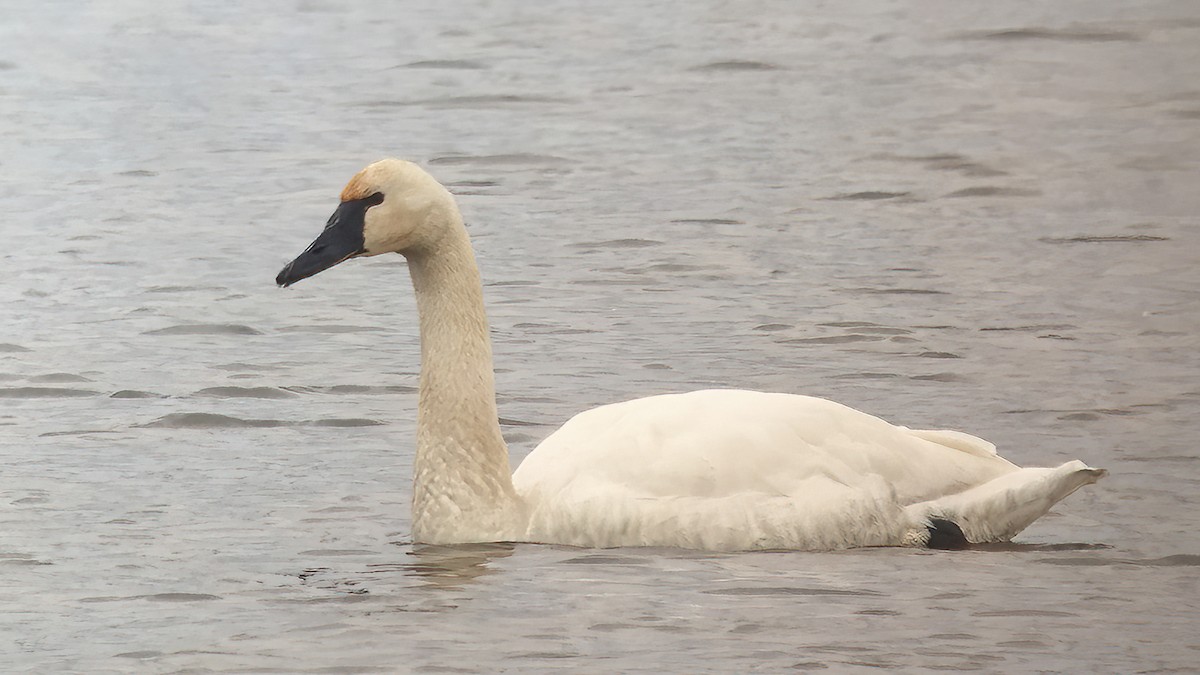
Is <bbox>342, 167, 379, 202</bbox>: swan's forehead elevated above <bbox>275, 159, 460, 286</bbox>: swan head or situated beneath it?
elevated above

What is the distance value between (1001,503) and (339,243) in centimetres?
274

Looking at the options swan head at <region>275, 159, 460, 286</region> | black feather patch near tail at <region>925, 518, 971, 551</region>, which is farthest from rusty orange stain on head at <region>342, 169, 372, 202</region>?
black feather patch near tail at <region>925, 518, 971, 551</region>

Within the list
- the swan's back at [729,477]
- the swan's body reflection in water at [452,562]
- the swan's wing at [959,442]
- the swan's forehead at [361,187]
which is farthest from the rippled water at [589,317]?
the swan's forehead at [361,187]

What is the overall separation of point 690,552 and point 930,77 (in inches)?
730

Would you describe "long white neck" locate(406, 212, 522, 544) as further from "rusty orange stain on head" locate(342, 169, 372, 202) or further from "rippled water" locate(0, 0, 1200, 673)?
"rusty orange stain on head" locate(342, 169, 372, 202)

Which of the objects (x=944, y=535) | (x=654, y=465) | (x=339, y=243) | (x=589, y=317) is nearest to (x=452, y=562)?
(x=654, y=465)

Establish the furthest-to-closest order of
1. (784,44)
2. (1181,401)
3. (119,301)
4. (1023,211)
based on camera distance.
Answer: (784,44), (1023,211), (119,301), (1181,401)

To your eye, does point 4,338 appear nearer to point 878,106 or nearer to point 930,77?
point 878,106

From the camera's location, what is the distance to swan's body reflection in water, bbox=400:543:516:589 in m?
9.50

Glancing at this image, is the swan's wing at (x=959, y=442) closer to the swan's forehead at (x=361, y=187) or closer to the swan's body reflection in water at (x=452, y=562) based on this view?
the swan's body reflection in water at (x=452, y=562)

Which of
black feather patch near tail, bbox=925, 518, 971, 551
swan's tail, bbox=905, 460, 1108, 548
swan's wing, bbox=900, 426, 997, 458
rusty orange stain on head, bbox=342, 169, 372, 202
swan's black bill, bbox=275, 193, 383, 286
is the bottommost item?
black feather patch near tail, bbox=925, 518, 971, 551

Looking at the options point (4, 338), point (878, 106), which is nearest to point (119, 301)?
point (4, 338)

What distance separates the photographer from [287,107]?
24906 millimetres

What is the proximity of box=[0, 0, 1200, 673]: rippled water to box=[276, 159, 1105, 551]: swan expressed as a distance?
0.51ft
